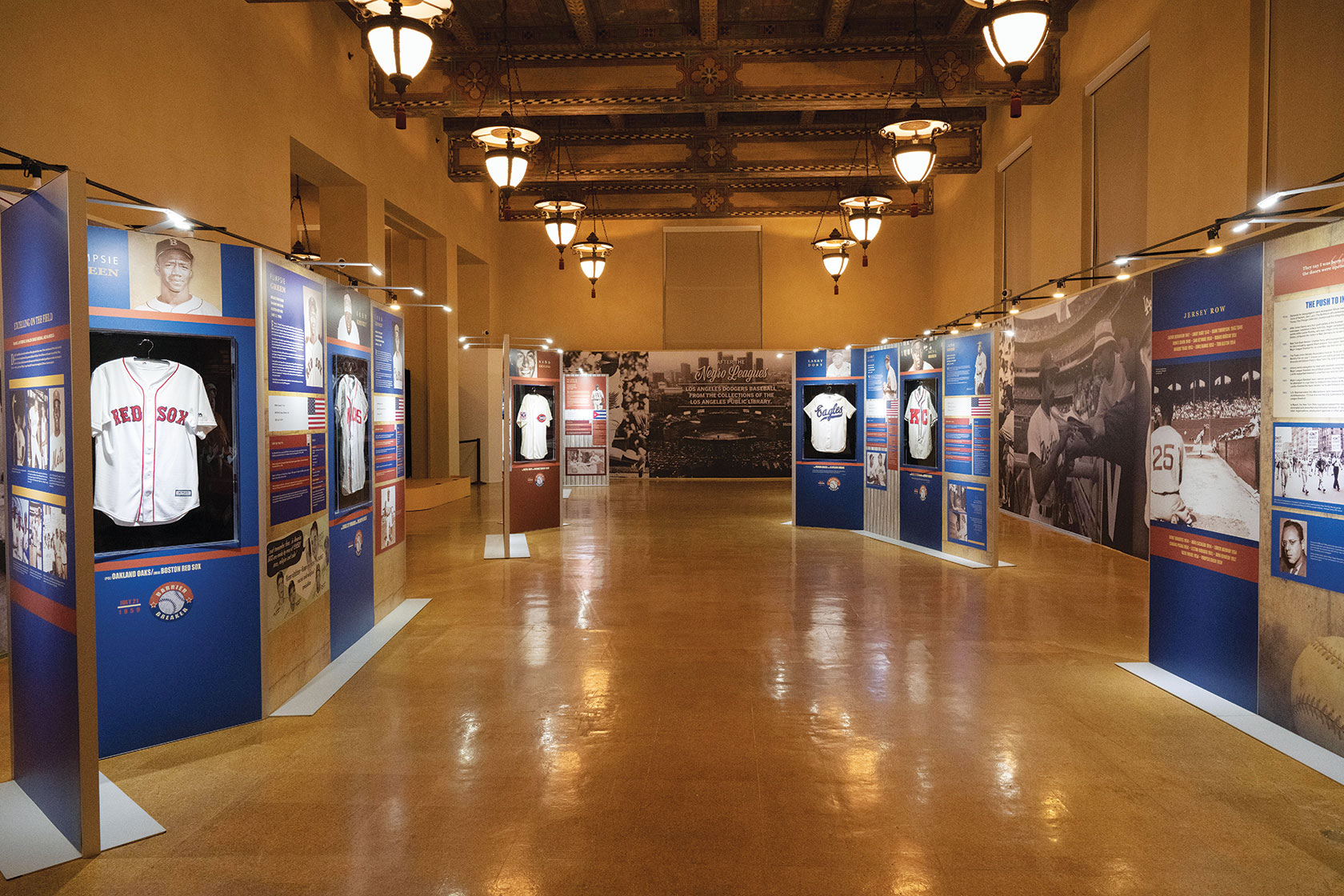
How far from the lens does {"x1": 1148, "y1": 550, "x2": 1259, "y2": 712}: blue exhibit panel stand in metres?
5.23

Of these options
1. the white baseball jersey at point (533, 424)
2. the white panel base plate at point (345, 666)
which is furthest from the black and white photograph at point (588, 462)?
the white panel base plate at point (345, 666)

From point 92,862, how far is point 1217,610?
644 centimetres

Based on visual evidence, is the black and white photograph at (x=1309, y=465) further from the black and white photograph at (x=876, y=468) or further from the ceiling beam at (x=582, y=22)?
the ceiling beam at (x=582, y=22)

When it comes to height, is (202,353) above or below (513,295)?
below

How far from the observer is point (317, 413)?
231 inches

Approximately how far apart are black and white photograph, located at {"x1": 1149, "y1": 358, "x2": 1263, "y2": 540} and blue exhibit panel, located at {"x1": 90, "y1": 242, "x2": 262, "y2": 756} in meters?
6.15

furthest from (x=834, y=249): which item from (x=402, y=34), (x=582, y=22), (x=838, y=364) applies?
(x=402, y=34)

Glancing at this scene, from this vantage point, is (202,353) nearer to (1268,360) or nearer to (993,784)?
(993,784)

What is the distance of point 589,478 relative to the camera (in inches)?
782

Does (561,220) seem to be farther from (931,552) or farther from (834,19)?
(931,552)

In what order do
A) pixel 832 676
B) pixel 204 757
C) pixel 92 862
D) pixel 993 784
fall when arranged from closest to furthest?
1. pixel 92 862
2. pixel 993 784
3. pixel 204 757
4. pixel 832 676

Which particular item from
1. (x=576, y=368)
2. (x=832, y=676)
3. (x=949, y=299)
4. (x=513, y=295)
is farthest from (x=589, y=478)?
(x=832, y=676)

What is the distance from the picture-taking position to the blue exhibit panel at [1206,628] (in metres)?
5.23

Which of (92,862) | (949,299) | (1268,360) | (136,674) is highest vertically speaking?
(949,299)
